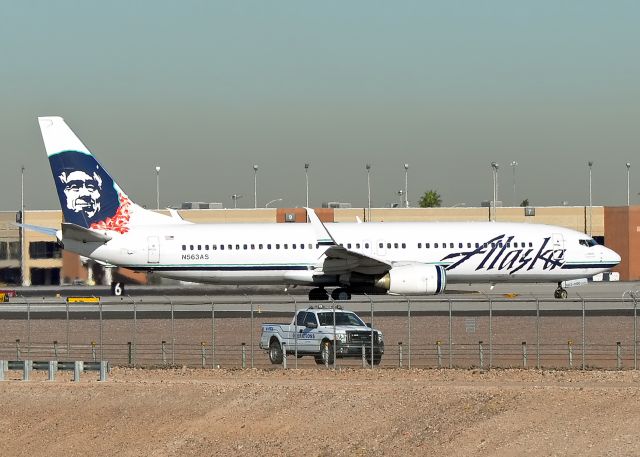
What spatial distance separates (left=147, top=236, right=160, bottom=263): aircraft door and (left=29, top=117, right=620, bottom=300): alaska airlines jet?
5 centimetres

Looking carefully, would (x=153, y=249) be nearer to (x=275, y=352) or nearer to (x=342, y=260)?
(x=342, y=260)

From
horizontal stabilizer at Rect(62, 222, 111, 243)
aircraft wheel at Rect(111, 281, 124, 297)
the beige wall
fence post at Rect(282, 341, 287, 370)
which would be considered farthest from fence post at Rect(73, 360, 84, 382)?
the beige wall

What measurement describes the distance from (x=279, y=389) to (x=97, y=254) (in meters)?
34.5

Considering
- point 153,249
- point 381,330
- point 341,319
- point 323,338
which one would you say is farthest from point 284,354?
point 153,249

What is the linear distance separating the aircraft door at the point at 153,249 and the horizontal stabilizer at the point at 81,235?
223cm

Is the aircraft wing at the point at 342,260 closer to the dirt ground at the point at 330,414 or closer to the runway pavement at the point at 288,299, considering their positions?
the runway pavement at the point at 288,299

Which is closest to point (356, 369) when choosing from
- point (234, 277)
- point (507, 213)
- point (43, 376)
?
point (43, 376)

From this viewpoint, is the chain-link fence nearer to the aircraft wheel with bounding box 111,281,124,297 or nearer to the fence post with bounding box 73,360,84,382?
the fence post with bounding box 73,360,84,382

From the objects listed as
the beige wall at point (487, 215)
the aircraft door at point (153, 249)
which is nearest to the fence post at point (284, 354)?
the aircraft door at point (153, 249)

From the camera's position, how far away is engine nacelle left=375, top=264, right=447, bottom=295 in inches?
2625

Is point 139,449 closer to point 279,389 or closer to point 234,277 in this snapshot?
point 279,389

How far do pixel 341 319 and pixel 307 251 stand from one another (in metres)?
25.2

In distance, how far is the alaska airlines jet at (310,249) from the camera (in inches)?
2758

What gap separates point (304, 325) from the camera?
44.7m
